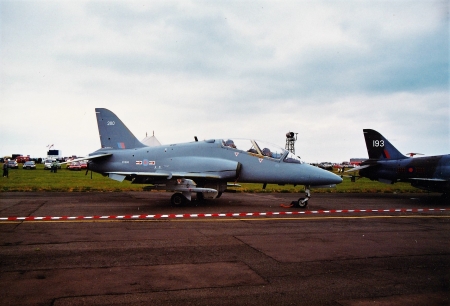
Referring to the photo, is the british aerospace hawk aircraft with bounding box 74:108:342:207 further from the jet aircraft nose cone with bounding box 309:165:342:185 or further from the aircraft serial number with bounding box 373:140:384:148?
the aircraft serial number with bounding box 373:140:384:148

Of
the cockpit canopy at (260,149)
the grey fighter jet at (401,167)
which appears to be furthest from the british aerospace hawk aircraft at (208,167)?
the grey fighter jet at (401,167)

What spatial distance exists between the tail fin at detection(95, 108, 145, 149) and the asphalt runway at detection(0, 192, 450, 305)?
20.8 feet

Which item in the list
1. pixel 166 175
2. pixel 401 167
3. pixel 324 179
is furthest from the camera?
pixel 401 167

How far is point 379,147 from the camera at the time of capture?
2073 cm

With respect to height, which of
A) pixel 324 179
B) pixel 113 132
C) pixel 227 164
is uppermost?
pixel 113 132

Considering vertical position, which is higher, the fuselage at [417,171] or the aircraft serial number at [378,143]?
the aircraft serial number at [378,143]

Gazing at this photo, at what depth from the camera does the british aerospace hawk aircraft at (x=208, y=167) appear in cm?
1366

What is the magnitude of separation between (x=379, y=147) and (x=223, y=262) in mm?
17468

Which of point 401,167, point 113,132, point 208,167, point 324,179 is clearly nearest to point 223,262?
point 208,167

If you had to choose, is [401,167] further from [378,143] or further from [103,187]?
[103,187]

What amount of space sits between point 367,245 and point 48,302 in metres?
6.20

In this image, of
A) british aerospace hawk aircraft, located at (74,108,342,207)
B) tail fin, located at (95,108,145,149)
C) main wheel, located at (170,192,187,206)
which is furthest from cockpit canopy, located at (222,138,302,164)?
tail fin, located at (95,108,145,149)

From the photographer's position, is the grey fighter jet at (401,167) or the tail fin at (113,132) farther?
the grey fighter jet at (401,167)

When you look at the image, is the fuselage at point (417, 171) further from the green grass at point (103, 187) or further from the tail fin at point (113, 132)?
the tail fin at point (113, 132)
